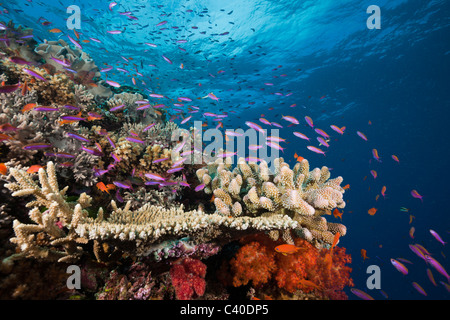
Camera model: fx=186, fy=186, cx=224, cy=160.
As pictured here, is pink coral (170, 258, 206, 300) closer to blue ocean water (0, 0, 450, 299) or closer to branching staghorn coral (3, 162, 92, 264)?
branching staghorn coral (3, 162, 92, 264)

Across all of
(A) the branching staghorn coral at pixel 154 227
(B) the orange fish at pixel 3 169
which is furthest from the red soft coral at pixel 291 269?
(B) the orange fish at pixel 3 169

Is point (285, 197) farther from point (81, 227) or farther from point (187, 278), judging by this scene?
point (81, 227)

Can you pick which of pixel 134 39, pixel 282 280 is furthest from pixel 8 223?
pixel 134 39

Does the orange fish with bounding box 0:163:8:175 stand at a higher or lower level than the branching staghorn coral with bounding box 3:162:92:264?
higher

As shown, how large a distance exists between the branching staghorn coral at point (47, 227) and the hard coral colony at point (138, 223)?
1 cm

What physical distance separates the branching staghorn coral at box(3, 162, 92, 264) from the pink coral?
1.31 m

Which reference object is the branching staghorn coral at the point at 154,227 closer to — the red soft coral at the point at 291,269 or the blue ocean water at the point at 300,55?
the red soft coral at the point at 291,269

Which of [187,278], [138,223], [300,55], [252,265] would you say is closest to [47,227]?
[138,223]

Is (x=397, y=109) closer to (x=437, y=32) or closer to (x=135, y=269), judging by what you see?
(x=437, y=32)

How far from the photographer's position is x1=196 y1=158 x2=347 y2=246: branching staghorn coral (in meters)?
3.15

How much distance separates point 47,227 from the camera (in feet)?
7.50

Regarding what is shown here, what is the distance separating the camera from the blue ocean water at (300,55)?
58.4ft

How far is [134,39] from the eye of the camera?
2067cm

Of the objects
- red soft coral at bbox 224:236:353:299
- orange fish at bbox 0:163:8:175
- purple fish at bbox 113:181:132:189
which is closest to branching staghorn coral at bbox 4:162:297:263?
orange fish at bbox 0:163:8:175
